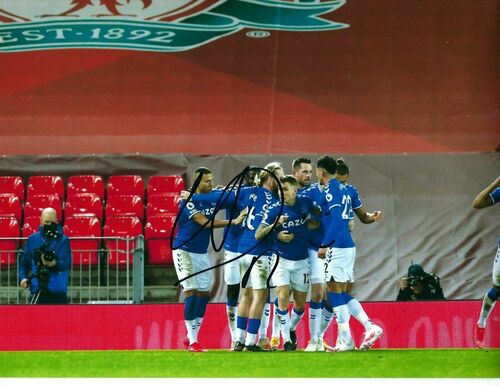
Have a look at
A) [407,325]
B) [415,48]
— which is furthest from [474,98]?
[407,325]

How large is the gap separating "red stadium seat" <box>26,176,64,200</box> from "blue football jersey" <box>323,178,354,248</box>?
655 centimetres

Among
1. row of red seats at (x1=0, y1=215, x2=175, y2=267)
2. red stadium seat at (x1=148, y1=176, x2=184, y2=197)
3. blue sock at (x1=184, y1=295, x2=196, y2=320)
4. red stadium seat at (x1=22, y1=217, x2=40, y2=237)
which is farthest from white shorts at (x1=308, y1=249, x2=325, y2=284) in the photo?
red stadium seat at (x1=22, y1=217, x2=40, y2=237)

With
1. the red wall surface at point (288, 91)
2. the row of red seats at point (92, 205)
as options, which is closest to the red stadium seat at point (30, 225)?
the row of red seats at point (92, 205)

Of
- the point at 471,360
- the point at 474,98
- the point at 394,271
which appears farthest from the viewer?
the point at 474,98

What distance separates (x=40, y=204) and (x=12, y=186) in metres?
0.66

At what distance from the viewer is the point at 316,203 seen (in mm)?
11234

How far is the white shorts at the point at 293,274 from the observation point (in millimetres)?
11266

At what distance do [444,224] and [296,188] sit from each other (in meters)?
5.40

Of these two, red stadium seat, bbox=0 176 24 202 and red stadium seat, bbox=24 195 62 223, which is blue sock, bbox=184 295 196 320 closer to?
red stadium seat, bbox=24 195 62 223

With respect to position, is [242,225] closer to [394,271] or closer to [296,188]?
[296,188]

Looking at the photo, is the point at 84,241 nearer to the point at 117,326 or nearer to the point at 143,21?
the point at 117,326

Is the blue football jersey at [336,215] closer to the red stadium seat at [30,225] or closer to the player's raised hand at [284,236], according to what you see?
the player's raised hand at [284,236]

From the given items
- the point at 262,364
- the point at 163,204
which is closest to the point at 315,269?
the point at 262,364

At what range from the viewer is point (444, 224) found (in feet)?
52.7
